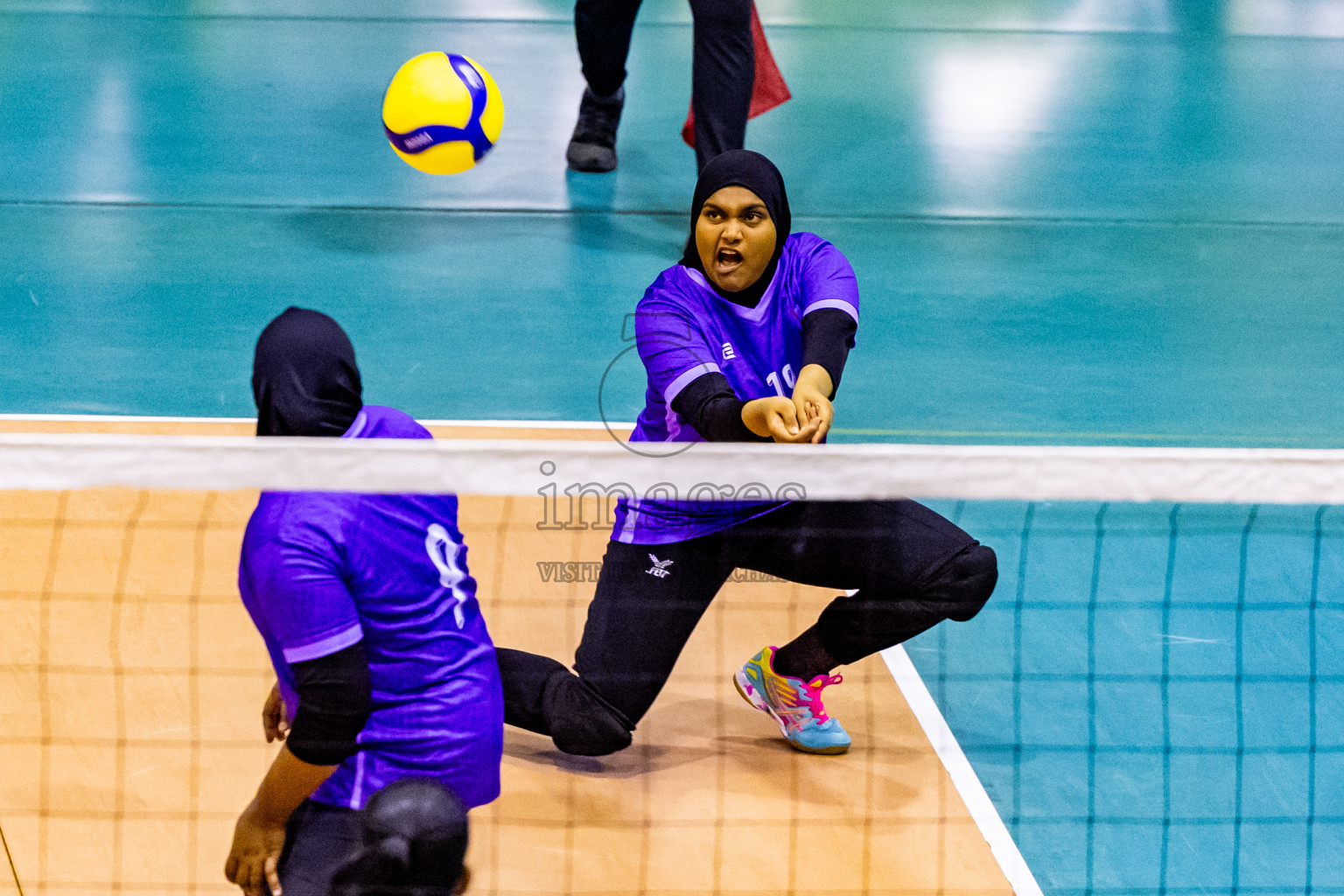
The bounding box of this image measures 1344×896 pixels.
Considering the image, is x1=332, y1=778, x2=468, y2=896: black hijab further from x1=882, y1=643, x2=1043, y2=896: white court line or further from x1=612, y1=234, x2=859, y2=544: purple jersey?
x1=882, y1=643, x2=1043, y2=896: white court line

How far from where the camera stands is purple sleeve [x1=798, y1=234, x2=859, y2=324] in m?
3.40

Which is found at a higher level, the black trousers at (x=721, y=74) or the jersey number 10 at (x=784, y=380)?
the black trousers at (x=721, y=74)

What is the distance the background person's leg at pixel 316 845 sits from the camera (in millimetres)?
2244

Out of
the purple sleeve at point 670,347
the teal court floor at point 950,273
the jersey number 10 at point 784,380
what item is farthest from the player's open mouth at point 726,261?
the teal court floor at point 950,273

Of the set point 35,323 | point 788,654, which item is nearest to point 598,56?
point 35,323

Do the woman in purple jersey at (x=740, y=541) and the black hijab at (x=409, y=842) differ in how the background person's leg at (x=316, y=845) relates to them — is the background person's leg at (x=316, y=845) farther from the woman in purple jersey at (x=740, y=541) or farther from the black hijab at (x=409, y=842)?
the woman in purple jersey at (x=740, y=541)

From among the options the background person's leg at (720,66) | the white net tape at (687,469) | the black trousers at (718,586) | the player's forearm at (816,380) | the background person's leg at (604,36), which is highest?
the background person's leg at (604,36)

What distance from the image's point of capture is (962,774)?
3363mm

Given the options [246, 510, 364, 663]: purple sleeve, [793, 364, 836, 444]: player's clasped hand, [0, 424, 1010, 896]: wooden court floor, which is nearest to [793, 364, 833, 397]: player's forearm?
[793, 364, 836, 444]: player's clasped hand

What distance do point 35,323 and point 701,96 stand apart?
309 centimetres

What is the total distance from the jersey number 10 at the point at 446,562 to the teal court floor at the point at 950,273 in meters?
1.58

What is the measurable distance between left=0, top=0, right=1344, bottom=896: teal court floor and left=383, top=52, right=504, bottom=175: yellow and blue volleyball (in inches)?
22.7

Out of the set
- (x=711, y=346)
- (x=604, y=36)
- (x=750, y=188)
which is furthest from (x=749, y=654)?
(x=604, y=36)

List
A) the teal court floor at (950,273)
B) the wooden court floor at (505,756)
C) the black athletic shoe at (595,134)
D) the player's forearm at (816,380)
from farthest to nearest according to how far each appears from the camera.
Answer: the black athletic shoe at (595,134), the teal court floor at (950,273), the player's forearm at (816,380), the wooden court floor at (505,756)
